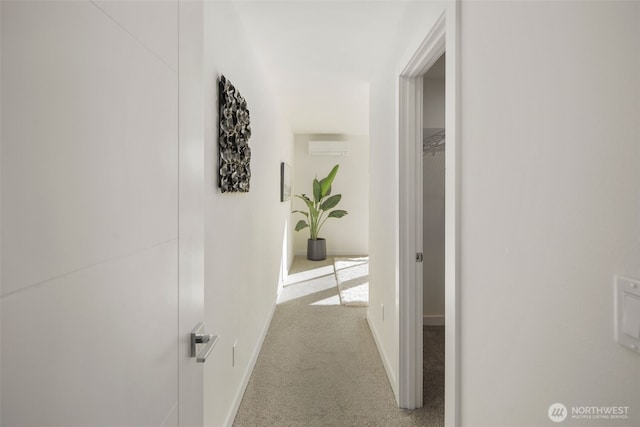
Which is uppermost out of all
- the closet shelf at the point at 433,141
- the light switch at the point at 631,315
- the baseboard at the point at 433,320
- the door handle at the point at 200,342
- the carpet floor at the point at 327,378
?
the closet shelf at the point at 433,141

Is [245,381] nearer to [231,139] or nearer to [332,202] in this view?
[231,139]

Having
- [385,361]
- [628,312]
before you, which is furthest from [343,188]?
[628,312]

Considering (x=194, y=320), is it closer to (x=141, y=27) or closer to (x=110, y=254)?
(x=110, y=254)

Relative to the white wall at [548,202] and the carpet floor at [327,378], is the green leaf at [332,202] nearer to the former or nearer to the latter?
the carpet floor at [327,378]

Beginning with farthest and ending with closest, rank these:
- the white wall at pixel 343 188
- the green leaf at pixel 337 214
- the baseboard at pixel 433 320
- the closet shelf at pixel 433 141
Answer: the white wall at pixel 343 188 → the green leaf at pixel 337 214 → the baseboard at pixel 433 320 → the closet shelf at pixel 433 141

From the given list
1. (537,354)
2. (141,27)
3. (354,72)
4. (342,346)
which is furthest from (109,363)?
(354,72)

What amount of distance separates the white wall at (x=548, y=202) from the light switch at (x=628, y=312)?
0.8 inches

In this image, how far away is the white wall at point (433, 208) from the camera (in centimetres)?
353

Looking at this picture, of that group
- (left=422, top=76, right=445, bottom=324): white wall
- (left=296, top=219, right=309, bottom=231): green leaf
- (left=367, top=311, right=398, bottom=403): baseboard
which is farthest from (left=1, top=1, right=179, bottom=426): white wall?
(left=296, top=219, right=309, bottom=231): green leaf

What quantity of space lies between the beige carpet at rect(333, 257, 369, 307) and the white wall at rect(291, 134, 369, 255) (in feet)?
1.69

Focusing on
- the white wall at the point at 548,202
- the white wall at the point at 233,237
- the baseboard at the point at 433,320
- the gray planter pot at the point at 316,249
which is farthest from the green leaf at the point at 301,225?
the white wall at the point at 548,202

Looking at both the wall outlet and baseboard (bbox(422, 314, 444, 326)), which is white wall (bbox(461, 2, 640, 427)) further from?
baseboard (bbox(422, 314, 444, 326))

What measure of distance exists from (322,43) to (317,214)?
445 cm

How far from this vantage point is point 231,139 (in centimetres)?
188
